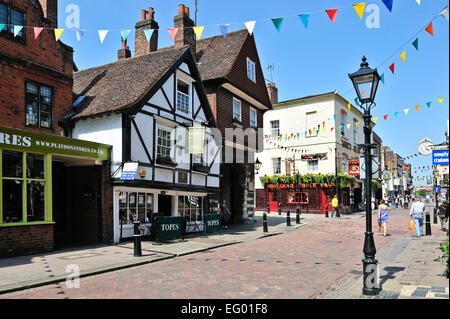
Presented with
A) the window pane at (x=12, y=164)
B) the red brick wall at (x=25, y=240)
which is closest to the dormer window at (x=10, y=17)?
the window pane at (x=12, y=164)

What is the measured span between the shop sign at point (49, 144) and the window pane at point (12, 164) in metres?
0.26

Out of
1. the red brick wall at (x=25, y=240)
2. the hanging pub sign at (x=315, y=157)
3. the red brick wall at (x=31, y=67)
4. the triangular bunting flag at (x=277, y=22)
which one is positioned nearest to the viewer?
the triangular bunting flag at (x=277, y=22)

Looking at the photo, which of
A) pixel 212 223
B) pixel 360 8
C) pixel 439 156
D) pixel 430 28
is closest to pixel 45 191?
pixel 212 223

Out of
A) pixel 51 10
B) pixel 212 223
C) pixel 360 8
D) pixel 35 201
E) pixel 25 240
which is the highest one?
pixel 51 10

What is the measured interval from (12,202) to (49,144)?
6.90 ft

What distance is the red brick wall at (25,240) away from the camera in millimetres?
10852

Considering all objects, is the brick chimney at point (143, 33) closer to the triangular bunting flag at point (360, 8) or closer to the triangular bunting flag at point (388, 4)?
the triangular bunting flag at point (360, 8)

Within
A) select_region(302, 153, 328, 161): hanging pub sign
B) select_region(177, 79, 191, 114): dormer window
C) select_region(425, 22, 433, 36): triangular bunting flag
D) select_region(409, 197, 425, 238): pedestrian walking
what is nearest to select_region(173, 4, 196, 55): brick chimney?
select_region(177, 79, 191, 114): dormer window

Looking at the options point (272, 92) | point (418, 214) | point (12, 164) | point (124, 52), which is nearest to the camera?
point (12, 164)

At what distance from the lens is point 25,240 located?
11391mm

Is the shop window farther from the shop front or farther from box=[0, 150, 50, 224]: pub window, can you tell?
box=[0, 150, 50, 224]: pub window

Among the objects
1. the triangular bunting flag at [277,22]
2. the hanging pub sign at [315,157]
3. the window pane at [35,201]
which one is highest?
the triangular bunting flag at [277,22]

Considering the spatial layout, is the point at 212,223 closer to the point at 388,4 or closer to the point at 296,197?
the point at 388,4
